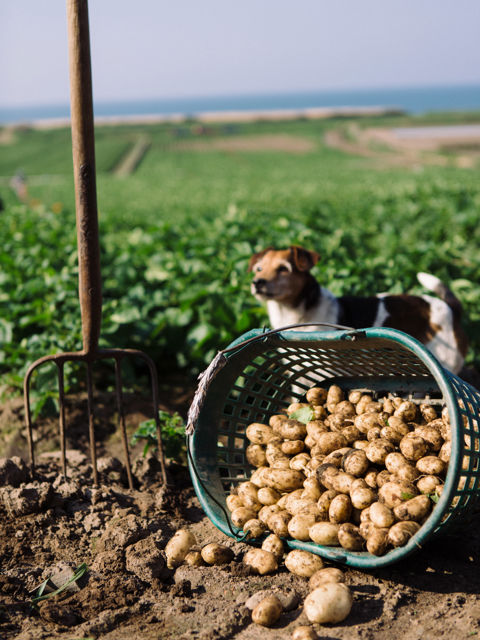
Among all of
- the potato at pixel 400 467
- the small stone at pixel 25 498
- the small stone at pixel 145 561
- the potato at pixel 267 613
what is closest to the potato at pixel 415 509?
the potato at pixel 400 467

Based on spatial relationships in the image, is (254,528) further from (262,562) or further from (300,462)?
(300,462)

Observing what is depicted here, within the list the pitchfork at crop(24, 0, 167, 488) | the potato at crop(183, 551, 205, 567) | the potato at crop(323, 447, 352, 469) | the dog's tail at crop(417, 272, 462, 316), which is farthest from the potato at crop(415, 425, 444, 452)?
the dog's tail at crop(417, 272, 462, 316)

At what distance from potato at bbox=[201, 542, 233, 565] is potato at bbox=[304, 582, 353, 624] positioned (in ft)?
1.69

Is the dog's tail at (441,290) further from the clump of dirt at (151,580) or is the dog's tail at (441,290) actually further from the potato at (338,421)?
the clump of dirt at (151,580)

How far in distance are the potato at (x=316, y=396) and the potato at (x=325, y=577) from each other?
0.93m

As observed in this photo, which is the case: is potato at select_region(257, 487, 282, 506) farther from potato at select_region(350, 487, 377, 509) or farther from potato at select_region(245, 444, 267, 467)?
potato at select_region(350, 487, 377, 509)

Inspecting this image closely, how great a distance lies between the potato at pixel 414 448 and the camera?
2807mm

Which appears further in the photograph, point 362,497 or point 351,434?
point 351,434

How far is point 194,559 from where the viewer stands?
9.45ft

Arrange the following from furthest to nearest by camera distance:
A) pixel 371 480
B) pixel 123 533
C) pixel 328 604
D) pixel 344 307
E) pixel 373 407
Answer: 1. pixel 344 307
2. pixel 373 407
3. pixel 123 533
4. pixel 371 480
5. pixel 328 604

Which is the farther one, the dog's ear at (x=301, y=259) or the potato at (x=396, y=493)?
the dog's ear at (x=301, y=259)

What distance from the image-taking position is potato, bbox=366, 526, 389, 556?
255 centimetres

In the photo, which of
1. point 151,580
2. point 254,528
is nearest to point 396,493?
point 254,528

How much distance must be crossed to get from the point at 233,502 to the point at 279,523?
33cm
